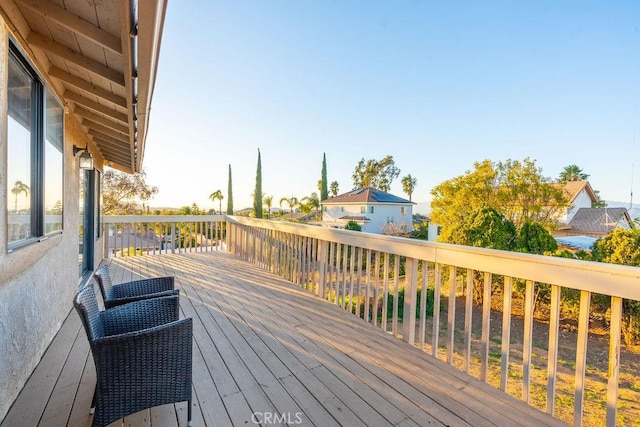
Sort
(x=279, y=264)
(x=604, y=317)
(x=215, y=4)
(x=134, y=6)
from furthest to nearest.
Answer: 1. (x=215, y=4)
2. (x=604, y=317)
3. (x=279, y=264)
4. (x=134, y=6)

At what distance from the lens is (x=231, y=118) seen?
13.6 meters

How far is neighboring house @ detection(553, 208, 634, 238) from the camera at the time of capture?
52.9 ft

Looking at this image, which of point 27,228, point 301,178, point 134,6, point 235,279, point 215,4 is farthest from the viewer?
point 301,178

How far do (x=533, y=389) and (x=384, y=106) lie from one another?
1651cm

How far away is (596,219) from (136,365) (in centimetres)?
2301

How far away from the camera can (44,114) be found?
218 cm

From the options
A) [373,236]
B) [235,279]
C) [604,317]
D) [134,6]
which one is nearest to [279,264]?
[235,279]

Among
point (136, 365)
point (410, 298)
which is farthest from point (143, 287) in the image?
point (410, 298)

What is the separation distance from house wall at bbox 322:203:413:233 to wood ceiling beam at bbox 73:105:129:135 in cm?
2290

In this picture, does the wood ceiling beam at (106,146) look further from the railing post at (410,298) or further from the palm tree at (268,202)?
the palm tree at (268,202)

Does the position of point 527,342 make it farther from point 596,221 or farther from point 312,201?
point 312,201

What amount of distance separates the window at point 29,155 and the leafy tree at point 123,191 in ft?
43.1

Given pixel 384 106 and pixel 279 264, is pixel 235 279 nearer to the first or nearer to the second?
pixel 279 264

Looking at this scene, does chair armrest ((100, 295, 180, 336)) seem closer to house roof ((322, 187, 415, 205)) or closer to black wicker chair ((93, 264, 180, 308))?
black wicker chair ((93, 264, 180, 308))
